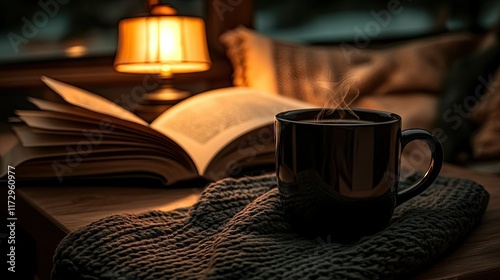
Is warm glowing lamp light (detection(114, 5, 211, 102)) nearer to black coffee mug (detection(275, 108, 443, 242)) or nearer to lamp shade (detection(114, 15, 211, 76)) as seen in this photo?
lamp shade (detection(114, 15, 211, 76))

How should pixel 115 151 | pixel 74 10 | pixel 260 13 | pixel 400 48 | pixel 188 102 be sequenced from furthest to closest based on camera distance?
pixel 260 13, pixel 400 48, pixel 74 10, pixel 188 102, pixel 115 151

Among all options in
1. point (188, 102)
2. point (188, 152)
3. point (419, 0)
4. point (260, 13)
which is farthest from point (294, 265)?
point (419, 0)

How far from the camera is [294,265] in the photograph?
1.68ft

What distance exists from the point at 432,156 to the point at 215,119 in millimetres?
427

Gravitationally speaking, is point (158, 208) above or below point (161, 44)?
below

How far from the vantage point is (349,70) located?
1.83 meters

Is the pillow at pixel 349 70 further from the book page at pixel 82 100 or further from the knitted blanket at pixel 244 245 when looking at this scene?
the knitted blanket at pixel 244 245

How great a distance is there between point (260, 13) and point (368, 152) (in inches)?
63.8

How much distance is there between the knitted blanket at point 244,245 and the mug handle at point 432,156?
2 centimetres

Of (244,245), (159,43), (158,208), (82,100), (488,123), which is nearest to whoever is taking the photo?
(244,245)

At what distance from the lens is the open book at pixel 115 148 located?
0.84 metres

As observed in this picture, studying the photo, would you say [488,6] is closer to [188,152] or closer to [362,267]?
[188,152]

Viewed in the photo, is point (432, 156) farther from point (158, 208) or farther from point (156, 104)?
point (156, 104)

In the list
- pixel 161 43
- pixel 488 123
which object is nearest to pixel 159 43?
pixel 161 43
